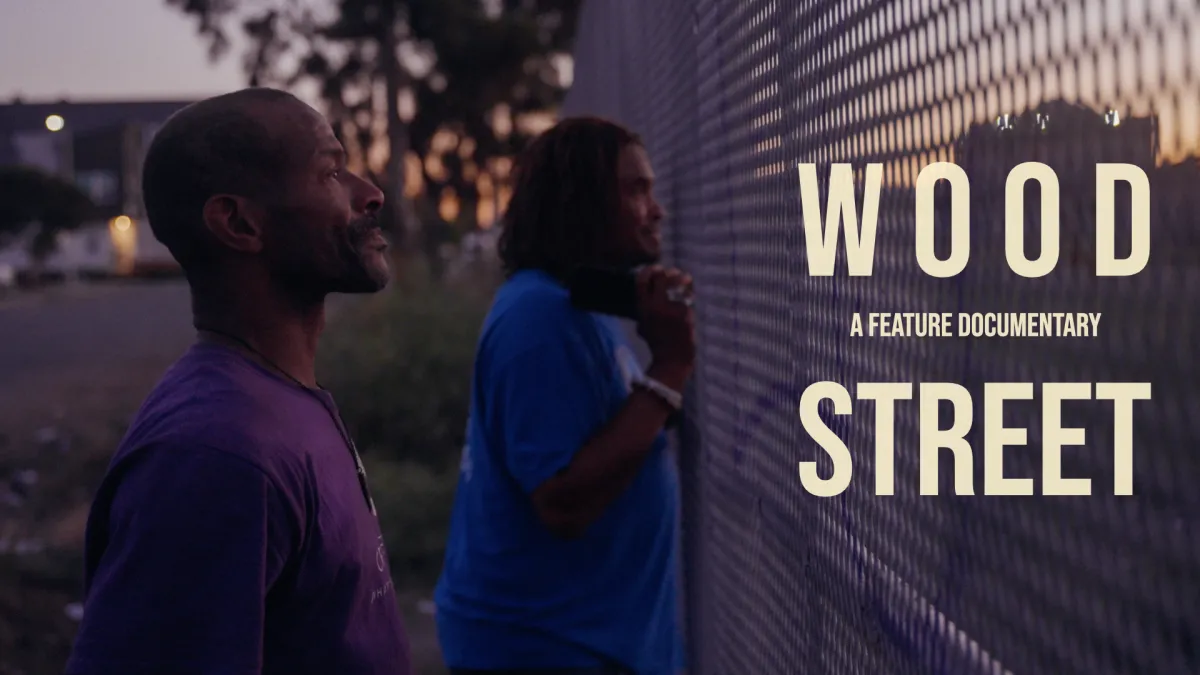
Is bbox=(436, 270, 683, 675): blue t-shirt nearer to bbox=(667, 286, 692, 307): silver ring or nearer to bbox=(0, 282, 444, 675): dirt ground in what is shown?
bbox=(667, 286, 692, 307): silver ring

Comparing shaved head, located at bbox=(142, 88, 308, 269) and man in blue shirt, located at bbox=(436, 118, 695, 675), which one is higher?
shaved head, located at bbox=(142, 88, 308, 269)

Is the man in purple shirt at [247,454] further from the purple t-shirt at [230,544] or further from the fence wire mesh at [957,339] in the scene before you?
the fence wire mesh at [957,339]

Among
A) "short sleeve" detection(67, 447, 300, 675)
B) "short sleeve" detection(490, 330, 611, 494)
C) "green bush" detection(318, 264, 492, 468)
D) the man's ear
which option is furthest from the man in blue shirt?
"green bush" detection(318, 264, 492, 468)

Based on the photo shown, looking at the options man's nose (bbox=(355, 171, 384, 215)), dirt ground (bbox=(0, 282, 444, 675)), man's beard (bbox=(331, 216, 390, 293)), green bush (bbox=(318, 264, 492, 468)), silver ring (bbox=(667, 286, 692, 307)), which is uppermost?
man's nose (bbox=(355, 171, 384, 215))

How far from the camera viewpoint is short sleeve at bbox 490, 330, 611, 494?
9.27ft

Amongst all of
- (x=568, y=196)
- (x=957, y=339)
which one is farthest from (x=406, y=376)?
(x=957, y=339)

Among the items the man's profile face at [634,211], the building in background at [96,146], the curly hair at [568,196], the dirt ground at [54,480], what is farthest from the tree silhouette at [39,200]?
the man's profile face at [634,211]

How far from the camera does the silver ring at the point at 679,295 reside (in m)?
2.91

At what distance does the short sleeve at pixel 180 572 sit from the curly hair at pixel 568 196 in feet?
4.68

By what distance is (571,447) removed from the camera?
2824 mm

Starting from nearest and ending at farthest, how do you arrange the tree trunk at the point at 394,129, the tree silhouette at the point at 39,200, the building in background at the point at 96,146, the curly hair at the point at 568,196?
the curly hair at the point at 568,196 → the building in background at the point at 96,146 → the tree silhouette at the point at 39,200 → the tree trunk at the point at 394,129

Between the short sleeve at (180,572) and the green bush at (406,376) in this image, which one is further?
the green bush at (406,376)

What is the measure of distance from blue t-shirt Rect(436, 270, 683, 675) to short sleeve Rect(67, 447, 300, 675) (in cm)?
117

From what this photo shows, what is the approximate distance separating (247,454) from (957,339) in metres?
0.88
